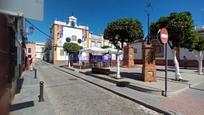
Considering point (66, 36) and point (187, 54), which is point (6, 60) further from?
point (66, 36)

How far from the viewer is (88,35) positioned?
49.3m

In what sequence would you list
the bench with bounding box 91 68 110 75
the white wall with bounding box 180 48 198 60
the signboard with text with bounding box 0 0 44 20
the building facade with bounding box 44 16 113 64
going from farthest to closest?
the building facade with bounding box 44 16 113 64, the white wall with bounding box 180 48 198 60, the bench with bounding box 91 68 110 75, the signboard with text with bounding box 0 0 44 20

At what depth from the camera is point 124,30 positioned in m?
13.0

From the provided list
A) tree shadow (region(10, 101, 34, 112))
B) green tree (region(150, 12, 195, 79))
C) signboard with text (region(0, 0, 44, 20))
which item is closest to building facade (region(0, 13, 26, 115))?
tree shadow (region(10, 101, 34, 112))

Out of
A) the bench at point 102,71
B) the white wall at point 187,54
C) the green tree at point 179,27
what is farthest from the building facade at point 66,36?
the green tree at point 179,27

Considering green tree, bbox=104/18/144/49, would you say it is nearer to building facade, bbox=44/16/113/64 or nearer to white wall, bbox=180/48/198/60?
white wall, bbox=180/48/198/60

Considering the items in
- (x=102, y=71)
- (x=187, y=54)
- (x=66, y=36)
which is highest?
(x=66, y=36)

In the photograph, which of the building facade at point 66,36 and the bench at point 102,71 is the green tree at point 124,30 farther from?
the building facade at point 66,36

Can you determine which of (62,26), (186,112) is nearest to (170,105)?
(186,112)

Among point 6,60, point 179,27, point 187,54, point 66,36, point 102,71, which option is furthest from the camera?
point 66,36

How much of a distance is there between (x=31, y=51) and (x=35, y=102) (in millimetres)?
43825

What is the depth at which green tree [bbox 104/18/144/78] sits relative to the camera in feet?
42.4

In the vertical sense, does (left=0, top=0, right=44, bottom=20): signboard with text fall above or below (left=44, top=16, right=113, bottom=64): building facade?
below

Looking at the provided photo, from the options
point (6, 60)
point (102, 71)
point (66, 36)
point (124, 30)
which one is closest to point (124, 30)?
point (124, 30)
